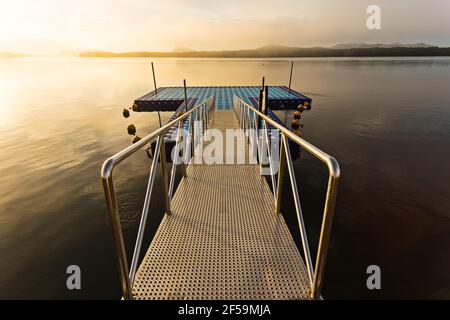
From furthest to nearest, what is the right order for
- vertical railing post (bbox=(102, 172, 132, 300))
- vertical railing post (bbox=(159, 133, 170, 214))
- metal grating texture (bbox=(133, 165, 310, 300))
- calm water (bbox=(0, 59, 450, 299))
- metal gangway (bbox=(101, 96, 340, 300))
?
calm water (bbox=(0, 59, 450, 299)), vertical railing post (bbox=(159, 133, 170, 214)), metal grating texture (bbox=(133, 165, 310, 300)), metal gangway (bbox=(101, 96, 340, 300)), vertical railing post (bbox=(102, 172, 132, 300))

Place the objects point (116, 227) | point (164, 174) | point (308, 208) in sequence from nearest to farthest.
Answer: point (116, 227) → point (164, 174) → point (308, 208)

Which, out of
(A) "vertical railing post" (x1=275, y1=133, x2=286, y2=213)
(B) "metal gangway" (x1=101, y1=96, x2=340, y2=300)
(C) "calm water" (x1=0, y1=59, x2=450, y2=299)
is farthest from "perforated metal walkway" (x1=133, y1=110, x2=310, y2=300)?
(C) "calm water" (x1=0, y1=59, x2=450, y2=299)

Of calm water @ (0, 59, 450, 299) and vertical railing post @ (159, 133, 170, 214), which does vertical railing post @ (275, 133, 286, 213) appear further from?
calm water @ (0, 59, 450, 299)

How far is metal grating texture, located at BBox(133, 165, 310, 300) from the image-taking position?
7.82ft

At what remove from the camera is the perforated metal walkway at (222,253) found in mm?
2387

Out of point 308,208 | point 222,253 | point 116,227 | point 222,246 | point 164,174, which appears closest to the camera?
point 116,227

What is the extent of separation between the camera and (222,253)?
2.91 metres

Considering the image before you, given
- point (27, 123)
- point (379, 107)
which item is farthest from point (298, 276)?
point (379, 107)

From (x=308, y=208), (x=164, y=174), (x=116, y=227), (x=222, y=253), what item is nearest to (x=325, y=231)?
(x=222, y=253)

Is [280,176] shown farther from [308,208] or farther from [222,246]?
[308,208]

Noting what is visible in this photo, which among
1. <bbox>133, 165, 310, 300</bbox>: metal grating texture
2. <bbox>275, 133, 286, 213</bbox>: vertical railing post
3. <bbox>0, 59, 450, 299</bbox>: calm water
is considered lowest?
<bbox>0, 59, 450, 299</bbox>: calm water

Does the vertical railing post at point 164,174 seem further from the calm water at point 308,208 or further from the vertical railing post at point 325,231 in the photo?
the calm water at point 308,208

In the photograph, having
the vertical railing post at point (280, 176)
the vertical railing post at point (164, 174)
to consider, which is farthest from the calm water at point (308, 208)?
the vertical railing post at point (164, 174)

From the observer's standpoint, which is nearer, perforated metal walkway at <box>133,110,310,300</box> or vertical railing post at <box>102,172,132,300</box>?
vertical railing post at <box>102,172,132,300</box>
